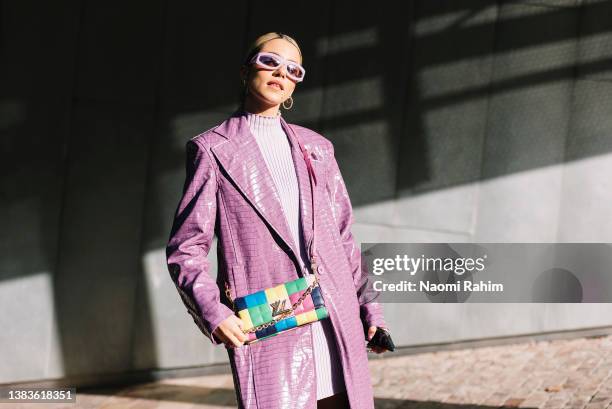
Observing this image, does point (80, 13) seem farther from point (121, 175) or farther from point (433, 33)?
point (433, 33)

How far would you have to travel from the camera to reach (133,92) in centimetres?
712

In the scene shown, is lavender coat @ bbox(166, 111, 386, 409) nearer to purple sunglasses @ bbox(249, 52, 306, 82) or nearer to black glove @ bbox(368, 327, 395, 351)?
black glove @ bbox(368, 327, 395, 351)

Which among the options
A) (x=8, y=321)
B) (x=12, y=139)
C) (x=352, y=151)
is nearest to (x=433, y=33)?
(x=352, y=151)

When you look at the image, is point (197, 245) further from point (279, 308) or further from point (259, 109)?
point (259, 109)

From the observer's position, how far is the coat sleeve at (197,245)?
300 cm

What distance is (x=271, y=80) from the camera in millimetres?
3311

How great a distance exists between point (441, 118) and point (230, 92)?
1807mm

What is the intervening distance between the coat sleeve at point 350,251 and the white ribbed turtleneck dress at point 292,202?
22cm

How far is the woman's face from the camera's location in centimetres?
331

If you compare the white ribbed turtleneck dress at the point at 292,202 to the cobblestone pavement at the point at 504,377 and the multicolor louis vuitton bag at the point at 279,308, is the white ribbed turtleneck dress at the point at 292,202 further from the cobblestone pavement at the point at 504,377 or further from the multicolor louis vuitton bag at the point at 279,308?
the cobblestone pavement at the point at 504,377

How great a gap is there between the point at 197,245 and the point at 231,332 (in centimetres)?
34

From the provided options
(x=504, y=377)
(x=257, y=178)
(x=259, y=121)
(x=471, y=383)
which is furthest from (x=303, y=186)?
(x=504, y=377)

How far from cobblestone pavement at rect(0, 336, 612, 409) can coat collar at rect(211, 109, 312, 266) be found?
11.6ft

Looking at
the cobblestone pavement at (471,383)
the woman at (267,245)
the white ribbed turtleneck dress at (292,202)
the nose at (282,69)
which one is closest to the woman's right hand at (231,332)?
the woman at (267,245)
